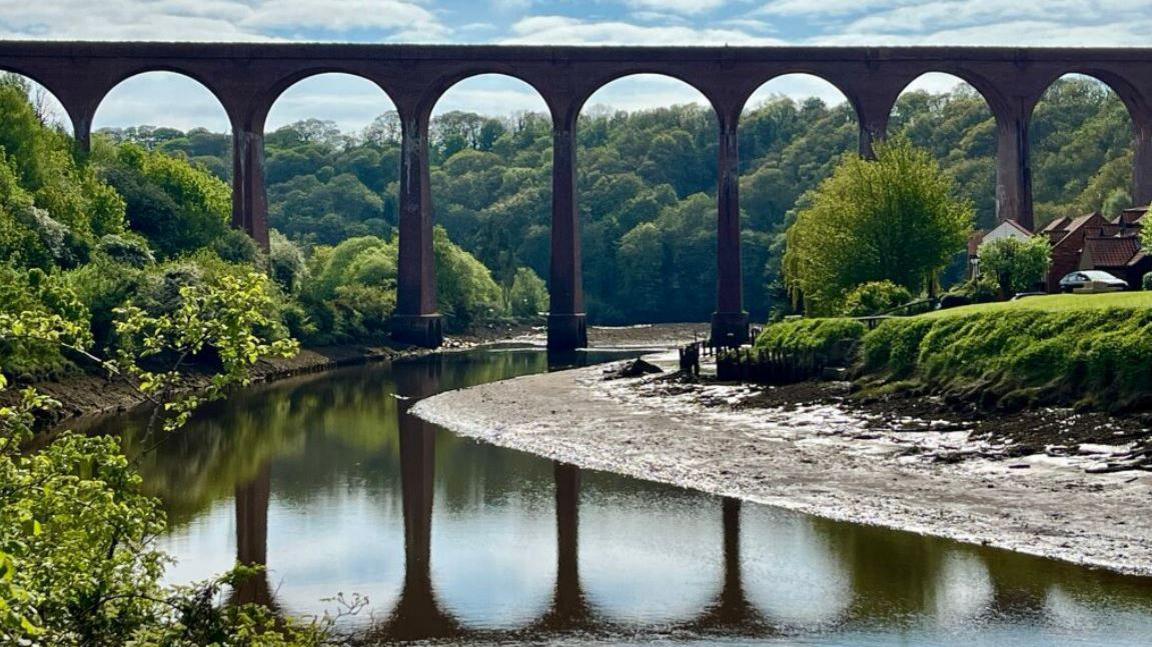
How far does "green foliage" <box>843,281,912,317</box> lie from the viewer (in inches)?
2179

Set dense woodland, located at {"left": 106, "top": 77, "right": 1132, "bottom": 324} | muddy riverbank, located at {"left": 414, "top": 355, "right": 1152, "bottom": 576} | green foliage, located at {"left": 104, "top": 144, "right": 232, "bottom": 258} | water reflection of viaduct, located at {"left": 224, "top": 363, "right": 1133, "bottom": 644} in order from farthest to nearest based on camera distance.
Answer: dense woodland, located at {"left": 106, "top": 77, "right": 1132, "bottom": 324}
green foliage, located at {"left": 104, "top": 144, "right": 232, "bottom": 258}
muddy riverbank, located at {"left": 414, "top": 355, "right": 1152, "bottom": 576}
water reflection of viaduct, located at {"left": 224, "top": 363, "right": 1133, "bottom": 644}

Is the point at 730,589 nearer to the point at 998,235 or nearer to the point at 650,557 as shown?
the point at 650,557

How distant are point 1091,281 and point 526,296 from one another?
64.4 meters

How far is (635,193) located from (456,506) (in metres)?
114

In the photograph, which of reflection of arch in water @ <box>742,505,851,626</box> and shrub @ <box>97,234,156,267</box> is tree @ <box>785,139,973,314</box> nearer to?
shrub @ <box>97,234,156,267</box>

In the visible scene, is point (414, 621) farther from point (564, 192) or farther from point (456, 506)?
point (564, 192)

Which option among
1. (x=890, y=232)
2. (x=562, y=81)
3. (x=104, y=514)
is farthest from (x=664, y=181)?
(x=104, y=514)

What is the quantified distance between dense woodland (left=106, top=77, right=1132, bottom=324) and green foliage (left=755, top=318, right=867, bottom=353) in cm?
5515

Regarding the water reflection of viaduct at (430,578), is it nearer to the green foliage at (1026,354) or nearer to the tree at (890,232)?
the green foliage at (1026,354)

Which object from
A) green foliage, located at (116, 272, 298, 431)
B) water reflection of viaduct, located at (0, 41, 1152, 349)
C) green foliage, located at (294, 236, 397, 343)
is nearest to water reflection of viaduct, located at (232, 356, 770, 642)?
green foliage, located at (116, 272, 298, 431)

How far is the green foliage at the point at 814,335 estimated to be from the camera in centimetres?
4838

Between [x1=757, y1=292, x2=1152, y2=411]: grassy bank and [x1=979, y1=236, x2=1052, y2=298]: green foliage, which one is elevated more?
[x1=979, y1=236, x2=1052, y2=298]: green foliage

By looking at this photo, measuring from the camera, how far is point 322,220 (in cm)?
14338

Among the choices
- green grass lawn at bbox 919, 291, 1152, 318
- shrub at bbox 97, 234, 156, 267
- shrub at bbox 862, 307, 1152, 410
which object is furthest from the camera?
shrub at bbox 97, 234, 156, 267
